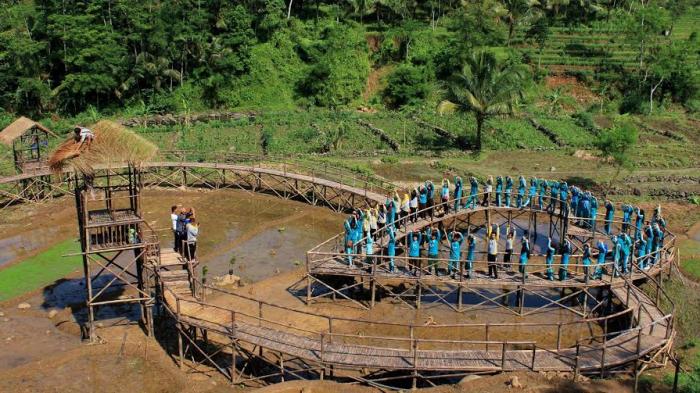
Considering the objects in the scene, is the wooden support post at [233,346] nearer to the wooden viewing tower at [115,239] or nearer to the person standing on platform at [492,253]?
the wooden viewing tower at [115,239]

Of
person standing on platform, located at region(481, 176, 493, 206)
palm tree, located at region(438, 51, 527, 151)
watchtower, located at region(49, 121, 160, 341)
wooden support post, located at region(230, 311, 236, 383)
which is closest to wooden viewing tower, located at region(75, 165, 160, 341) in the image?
watchtower, located at region(49, 121, 160, 341)

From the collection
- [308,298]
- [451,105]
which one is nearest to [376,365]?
[308,298]

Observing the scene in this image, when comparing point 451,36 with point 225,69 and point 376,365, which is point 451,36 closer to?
point 225,69

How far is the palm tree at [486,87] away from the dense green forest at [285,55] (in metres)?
7.23

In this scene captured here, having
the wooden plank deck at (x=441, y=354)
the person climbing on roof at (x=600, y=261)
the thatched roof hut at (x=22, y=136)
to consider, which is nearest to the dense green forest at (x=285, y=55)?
the thatched roof hut at (x=22, y=136)

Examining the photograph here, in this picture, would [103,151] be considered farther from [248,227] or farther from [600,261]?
[600,261]

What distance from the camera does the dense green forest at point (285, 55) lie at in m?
52.6

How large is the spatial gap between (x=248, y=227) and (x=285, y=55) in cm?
3105

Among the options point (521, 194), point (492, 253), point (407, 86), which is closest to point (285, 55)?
point (407, 86)

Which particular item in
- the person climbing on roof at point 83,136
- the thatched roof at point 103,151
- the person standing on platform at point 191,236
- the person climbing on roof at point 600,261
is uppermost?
the person climbing on roof at point 83,136

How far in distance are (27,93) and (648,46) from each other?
4963 cm

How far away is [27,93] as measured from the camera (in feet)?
174

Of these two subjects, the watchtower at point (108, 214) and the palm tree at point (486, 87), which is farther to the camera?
the palm tree at point (486, 87)

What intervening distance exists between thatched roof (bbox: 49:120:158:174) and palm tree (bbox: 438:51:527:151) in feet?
79.0
